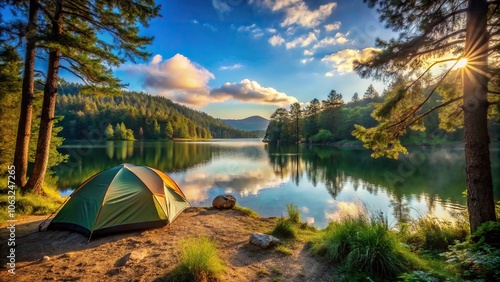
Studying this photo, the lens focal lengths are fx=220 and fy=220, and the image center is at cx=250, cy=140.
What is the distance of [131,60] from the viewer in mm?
8656

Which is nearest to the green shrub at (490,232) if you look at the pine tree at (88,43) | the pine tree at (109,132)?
the pine tree at (88,43)

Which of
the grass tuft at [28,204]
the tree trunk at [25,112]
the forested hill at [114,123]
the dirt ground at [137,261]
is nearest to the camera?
the dirt ground at [137,261]

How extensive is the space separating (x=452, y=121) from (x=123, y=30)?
11.6 metres

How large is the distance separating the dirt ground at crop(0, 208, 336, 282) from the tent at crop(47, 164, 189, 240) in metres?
0.21

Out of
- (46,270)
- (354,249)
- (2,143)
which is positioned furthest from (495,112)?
(2,143)

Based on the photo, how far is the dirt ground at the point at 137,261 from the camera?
3805 mm

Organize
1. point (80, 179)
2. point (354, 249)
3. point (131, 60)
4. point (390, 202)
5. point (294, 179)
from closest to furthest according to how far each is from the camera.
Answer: point (354, 249) → point (131, 60) → point (390, 202) → point (80, 179) → point (294, 179)

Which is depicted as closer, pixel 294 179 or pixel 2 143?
pixel 2 143

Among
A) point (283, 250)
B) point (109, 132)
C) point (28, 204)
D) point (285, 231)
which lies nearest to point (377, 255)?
point (283, 250)

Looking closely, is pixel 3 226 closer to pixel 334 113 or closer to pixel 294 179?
pixel 294 179

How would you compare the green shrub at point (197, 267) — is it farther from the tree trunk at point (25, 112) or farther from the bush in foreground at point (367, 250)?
the tree trunk at point (25, 112)

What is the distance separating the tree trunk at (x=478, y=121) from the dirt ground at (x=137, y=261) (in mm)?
3620

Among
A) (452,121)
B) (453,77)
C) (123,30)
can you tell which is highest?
(123,30)

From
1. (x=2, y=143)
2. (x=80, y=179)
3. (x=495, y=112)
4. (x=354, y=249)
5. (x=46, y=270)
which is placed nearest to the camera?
(x=46, y=270)
